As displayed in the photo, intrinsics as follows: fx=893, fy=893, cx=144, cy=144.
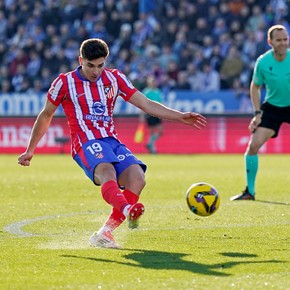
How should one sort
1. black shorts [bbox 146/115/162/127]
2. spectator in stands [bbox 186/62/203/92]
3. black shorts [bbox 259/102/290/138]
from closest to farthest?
1. black shorts [bbox 259/102/290/138]
2. black shorts [bbox 146/115/162/127]
3. spectator in stands [bbox 186/62/203/92]

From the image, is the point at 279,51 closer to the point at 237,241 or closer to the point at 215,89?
the point at 237,241

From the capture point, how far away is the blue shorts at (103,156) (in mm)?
7934

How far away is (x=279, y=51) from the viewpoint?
39.2ft

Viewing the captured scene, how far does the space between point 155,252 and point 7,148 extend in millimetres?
17896

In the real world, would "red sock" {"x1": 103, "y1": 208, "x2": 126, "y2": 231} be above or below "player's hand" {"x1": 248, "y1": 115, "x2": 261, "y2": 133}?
below

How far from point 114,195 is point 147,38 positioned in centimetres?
1986

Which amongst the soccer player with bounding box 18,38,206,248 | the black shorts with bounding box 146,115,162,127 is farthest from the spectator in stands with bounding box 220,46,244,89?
the soccer player with bounding box 18,38,206,248

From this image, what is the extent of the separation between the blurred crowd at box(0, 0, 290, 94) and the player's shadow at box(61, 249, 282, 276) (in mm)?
17571

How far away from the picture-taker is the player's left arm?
7.86 metres

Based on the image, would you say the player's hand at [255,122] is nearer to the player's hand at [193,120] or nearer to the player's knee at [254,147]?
the player's knee at [254,147]

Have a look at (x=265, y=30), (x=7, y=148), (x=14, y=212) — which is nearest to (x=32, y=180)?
(x=14, y=212)

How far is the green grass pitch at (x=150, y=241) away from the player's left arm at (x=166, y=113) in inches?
42.5

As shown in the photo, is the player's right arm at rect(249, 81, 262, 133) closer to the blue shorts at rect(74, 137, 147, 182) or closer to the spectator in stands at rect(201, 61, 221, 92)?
the blue shorts at rect(74, 137, 147, 182)

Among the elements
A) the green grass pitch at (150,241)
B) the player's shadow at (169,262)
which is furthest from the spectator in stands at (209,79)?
the player's shadow at (169,262)
